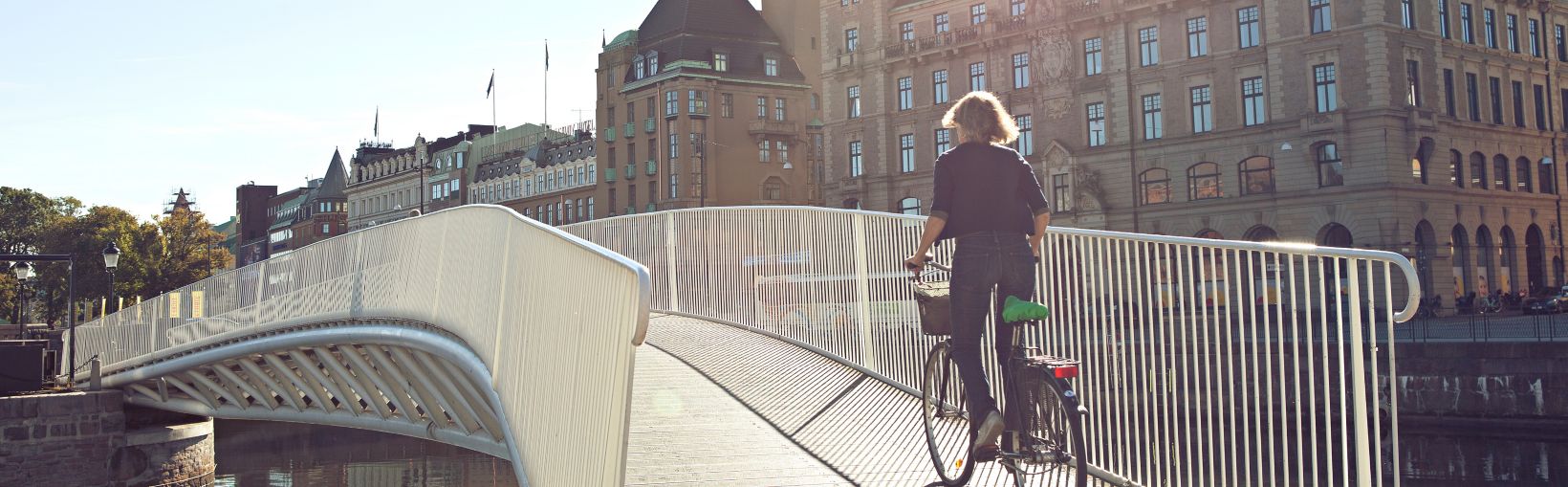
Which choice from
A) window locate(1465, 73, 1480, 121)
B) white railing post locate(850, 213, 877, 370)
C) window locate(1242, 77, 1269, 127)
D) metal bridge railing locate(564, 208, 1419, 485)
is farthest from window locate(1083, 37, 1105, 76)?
white railing post locate(850, 213, 877, 370)

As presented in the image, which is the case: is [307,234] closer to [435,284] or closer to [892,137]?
[892,137]

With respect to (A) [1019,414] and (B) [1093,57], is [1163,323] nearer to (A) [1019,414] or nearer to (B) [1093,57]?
(A) [1019,414]

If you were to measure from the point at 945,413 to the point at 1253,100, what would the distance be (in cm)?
4419

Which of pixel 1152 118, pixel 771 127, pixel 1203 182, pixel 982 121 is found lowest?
pixel 982 121

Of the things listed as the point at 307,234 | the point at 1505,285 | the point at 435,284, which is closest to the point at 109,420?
the point at 435,284

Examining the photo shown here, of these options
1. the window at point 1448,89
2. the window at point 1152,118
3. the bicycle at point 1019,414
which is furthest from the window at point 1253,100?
the bicycle at point 1019,414

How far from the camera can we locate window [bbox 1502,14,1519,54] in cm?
5212

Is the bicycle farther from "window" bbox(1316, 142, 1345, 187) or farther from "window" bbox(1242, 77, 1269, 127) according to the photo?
"window" bbox(1242, 77, 1269, 127)

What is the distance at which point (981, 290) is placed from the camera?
Answer: 628 centimetres

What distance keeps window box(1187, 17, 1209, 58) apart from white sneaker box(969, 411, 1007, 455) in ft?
149

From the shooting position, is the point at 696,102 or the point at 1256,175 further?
the point at 696,102

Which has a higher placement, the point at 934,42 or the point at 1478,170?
the point at 934,42

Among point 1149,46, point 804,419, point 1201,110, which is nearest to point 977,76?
point 1149,46

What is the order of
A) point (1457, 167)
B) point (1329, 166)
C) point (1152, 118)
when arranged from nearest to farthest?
point (1329, 166), point (1457, 167), point (1152, 118)
